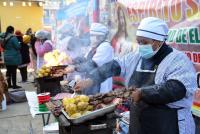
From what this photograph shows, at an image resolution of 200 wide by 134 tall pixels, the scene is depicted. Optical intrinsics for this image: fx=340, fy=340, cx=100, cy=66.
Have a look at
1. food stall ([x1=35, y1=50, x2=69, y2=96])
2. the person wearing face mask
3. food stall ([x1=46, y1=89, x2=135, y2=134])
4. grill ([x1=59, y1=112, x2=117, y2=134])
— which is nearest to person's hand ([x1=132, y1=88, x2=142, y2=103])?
the person wearing face mask

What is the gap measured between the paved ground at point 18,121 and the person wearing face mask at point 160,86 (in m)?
3.78

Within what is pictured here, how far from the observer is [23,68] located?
1129 centimetres

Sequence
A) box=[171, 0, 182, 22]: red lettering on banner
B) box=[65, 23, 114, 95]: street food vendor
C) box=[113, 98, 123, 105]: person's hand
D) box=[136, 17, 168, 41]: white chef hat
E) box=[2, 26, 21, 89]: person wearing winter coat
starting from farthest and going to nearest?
box=[2, 26, 21, 89]: person wearing winter coat < box=[65, 23, 114, 95]: street food vendor < box=[171, 0, 182, 22]: red lettering on banner < box=[113, 98, 123, 105]: person's hand < box=[136, 17, 168, 41]: white chef hat

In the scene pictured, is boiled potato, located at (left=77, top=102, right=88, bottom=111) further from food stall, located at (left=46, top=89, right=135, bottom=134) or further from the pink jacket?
the pink jacket

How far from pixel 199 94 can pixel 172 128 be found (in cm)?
103

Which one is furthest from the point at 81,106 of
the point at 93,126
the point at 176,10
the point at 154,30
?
the point at 176,10

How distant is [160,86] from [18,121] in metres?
5.08

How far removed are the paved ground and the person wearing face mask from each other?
12.4 feet

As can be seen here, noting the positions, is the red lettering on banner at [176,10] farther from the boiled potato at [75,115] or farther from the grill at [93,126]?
the boiled potato at [75,115]

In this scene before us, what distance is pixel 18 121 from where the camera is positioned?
703 cm

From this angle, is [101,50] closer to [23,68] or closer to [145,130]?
[145,130]

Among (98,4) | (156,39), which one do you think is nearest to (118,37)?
(98,4)

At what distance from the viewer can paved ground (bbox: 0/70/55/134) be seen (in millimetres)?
6375

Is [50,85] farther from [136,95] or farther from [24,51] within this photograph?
[24,51]
